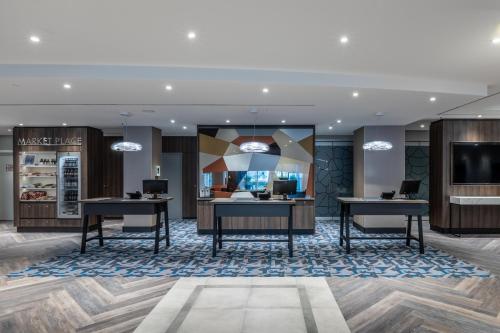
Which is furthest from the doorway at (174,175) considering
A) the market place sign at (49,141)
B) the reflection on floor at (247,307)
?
the reflection on floor at (247,307)

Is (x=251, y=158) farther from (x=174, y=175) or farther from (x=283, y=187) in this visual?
(x=174, y=175)

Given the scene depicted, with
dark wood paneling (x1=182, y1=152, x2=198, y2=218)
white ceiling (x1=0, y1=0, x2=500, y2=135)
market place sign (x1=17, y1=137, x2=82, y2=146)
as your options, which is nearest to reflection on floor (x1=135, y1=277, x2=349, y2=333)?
white ceiling (x1=0, y1=0, x2=500, y2=135)

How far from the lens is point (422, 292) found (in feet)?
13.6

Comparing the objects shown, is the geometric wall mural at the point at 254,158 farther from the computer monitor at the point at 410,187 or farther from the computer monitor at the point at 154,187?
the computer monitor at the point at 410,187

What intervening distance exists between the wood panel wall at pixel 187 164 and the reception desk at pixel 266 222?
8.84ft

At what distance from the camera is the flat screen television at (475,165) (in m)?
7.91

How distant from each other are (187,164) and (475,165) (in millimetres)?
7912

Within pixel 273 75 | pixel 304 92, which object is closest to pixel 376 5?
pixel 273 75

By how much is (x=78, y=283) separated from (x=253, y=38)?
393cm

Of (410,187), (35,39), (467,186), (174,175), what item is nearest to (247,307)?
(35,39)

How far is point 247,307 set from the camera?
146 inches

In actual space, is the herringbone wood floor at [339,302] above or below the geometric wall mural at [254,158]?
below

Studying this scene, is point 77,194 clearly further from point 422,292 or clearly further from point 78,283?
point 422,292

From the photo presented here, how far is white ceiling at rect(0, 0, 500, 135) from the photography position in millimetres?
2943
